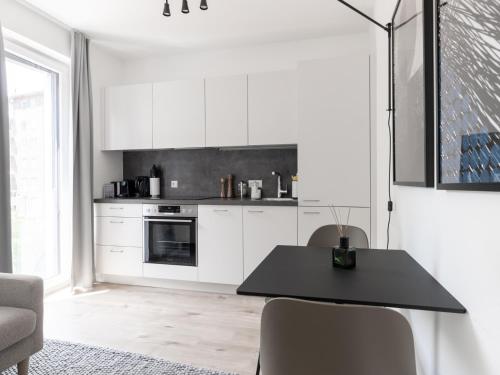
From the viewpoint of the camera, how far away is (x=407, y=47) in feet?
5.01

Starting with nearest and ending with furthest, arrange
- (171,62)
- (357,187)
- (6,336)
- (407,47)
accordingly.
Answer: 1. (407,47)
2. (6,336)
3. (357,187)
4. (171,62)

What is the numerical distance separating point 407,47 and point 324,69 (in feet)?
5.37

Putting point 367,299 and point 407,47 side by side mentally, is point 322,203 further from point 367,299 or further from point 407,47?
point 367,299

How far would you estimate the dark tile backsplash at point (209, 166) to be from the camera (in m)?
3.78

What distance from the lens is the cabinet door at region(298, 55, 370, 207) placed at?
3.02m

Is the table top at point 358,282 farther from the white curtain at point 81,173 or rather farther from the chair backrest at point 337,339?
the white curtain at point 81,173

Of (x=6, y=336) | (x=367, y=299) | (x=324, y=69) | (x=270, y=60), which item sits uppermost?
(x=270, y=60)

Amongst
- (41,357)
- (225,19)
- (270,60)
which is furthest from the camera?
(270,60)

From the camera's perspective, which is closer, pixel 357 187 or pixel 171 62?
pixel 357 187

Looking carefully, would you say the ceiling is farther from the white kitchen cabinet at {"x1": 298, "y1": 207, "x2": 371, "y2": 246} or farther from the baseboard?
the baseboard

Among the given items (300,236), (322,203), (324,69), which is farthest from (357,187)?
(324,69)

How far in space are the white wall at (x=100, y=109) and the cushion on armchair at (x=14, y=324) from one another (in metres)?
2.11

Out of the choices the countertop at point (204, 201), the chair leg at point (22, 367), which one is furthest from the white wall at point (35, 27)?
the chair leg at point (22, 367)

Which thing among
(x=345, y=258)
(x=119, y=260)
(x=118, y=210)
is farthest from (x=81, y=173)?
(x=345, y=258)
